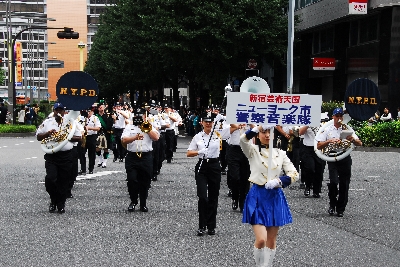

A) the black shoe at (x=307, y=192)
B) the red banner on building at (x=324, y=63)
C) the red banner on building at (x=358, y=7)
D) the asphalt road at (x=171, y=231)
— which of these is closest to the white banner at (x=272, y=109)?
the asphalt road at (x=171, y=231)

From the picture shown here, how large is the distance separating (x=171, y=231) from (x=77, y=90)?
4.42m

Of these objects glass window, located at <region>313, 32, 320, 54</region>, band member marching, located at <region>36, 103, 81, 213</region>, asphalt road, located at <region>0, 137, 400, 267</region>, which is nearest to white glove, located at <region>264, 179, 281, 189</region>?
asphalt road, located at <region>0, 137, 400, 267</region>

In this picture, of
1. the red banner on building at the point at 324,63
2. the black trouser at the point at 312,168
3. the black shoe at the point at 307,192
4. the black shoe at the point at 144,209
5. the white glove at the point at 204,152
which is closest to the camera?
the white glove at the point at 204,152

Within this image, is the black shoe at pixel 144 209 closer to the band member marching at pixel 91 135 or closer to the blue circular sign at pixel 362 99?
the blue circular sign at pixel 362 99

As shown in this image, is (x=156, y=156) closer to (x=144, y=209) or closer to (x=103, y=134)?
(x=103, y=134)

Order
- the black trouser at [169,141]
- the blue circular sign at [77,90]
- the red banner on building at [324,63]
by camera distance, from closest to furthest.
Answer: the blue circular sign at [77,90]
the black trouser at [169,141]
the red banner on building at [324,63]

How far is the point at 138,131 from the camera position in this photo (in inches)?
515

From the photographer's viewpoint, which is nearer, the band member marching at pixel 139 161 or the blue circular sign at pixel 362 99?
the blue circular sign at pixel 362 99

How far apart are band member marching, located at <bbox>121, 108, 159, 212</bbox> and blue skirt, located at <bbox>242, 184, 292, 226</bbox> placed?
5.57 m

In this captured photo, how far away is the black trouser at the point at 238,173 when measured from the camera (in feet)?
43.2

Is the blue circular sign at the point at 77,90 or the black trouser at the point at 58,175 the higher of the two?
the blue circular sign at the point at 77,90

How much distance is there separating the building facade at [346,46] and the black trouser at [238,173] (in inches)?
945

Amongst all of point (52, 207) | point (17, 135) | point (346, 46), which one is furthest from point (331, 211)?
point (17, 135)

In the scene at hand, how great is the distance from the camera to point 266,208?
745 cm
